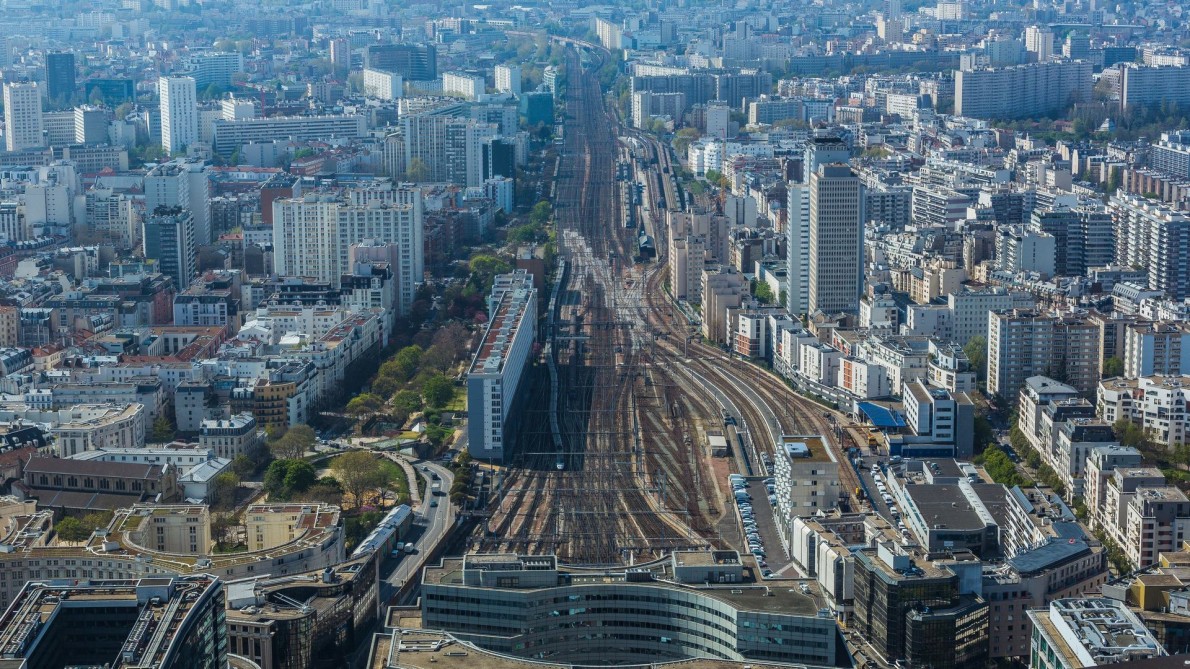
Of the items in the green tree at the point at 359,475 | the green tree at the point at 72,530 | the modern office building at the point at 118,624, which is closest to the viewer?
the modern office building at the point at 118,624

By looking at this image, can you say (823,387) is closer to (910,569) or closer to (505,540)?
(505,540)

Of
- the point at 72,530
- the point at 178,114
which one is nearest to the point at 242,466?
the point at 72,530

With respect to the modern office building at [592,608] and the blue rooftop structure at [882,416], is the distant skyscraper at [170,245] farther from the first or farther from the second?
the modern office building at [592,608]

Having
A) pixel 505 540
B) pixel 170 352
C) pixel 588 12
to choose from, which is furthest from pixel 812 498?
pixel 588 12

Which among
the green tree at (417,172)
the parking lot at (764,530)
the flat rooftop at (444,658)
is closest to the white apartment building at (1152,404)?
the parking lot at (764,530)

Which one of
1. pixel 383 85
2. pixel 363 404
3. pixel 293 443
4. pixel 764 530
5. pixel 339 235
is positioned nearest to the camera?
pixel 764 530

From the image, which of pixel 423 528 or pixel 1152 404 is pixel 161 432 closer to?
pixel 423 528
